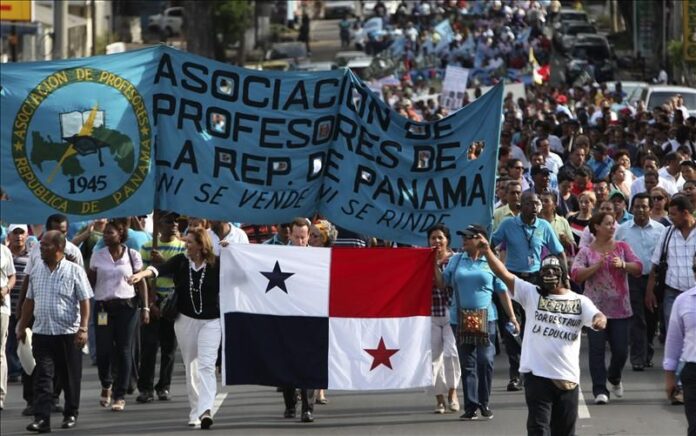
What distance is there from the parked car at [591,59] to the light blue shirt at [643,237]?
119ft

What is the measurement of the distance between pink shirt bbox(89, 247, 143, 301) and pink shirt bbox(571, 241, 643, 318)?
150 inches

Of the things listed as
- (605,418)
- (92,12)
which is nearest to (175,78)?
(605,418)

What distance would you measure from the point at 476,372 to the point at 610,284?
165cm

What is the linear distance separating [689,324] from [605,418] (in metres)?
3.25

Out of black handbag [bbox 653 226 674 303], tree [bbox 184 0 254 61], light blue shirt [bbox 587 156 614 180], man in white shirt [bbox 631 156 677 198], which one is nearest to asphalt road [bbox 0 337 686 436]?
black handbag [bbox 653 226 674 303]

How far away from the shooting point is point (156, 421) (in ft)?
48.4

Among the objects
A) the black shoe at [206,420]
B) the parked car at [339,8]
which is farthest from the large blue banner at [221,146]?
the parked car at [339,8]

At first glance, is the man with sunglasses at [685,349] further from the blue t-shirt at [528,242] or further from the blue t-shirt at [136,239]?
the blue t-shirt at [136,239]

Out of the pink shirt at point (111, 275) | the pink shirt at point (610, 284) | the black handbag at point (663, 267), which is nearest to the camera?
the pink shirt at point (610, 284)

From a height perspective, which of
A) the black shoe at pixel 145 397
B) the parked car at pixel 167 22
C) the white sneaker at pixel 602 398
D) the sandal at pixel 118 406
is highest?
the white sneaker at pixel 602 398

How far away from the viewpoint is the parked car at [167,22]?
79.8 m

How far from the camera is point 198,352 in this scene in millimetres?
14281

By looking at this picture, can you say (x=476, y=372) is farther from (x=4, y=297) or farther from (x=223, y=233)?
(x=4, y=297)

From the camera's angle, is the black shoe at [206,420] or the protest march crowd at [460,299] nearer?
the protest march crowd at [460,299]
